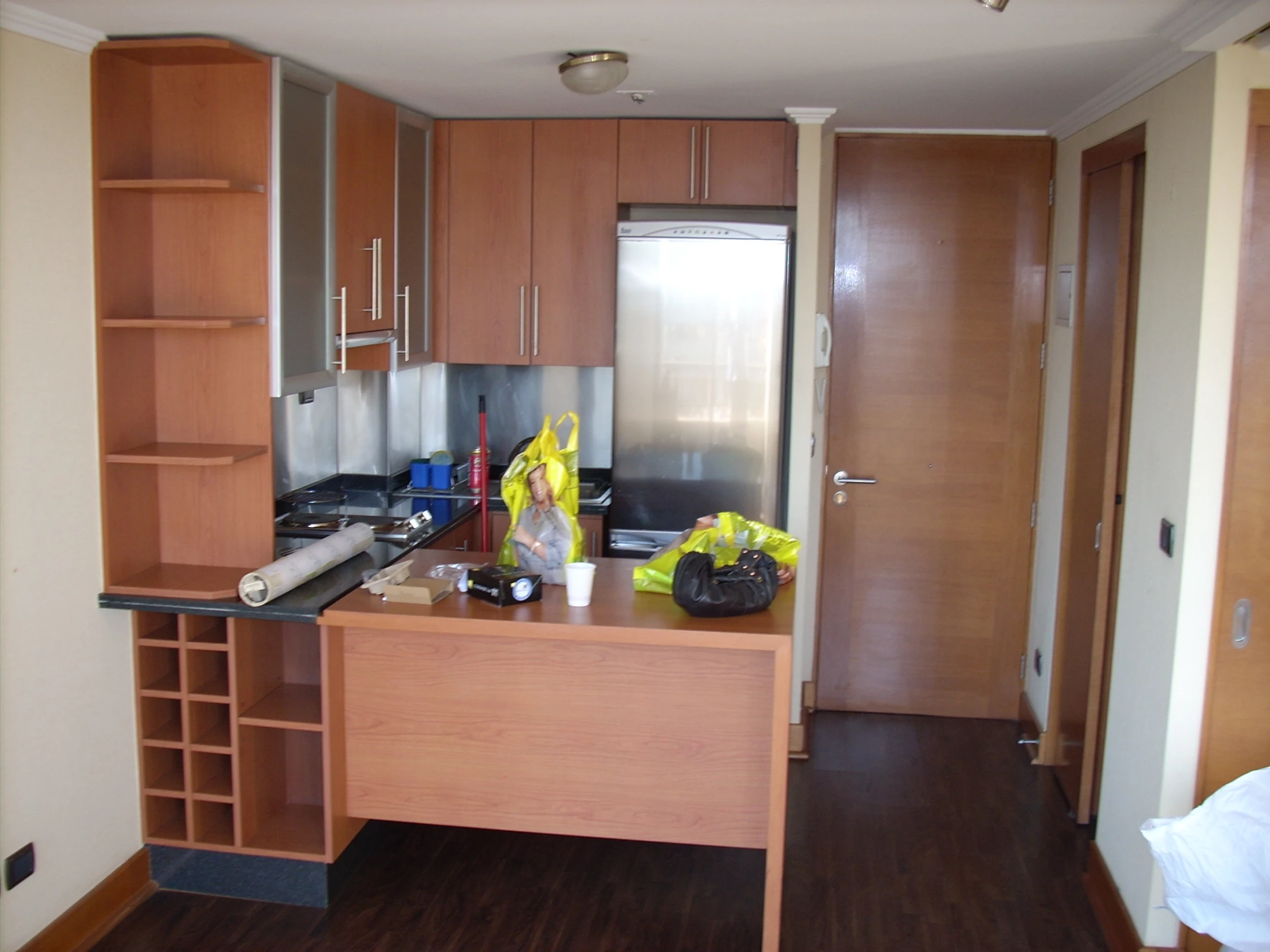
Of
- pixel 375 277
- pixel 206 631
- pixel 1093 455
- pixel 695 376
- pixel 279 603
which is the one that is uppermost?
pixel 375 277

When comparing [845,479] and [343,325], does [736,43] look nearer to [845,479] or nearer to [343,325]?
[343,325]

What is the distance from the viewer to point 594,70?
9.97ft

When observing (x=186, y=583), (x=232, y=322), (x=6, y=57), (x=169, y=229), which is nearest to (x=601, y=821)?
(x=186, y=583)

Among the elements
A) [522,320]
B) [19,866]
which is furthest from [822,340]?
[19,866]

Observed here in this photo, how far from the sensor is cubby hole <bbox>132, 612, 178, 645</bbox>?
3068 millimetres

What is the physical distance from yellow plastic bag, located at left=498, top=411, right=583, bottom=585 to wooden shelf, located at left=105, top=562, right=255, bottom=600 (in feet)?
2.46

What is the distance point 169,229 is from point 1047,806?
3.20 meters

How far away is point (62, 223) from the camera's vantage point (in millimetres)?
2748

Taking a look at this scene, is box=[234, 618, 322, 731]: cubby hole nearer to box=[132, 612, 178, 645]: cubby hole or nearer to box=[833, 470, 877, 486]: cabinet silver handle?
box=[132, 612, 178, 645]: cubby hole

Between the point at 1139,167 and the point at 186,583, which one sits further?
the point at 1139,167

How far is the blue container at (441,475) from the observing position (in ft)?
15.0

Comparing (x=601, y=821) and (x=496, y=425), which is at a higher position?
(x=496, y=425)

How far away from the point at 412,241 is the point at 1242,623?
2.86 m

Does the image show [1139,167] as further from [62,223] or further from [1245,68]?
[62,223]
